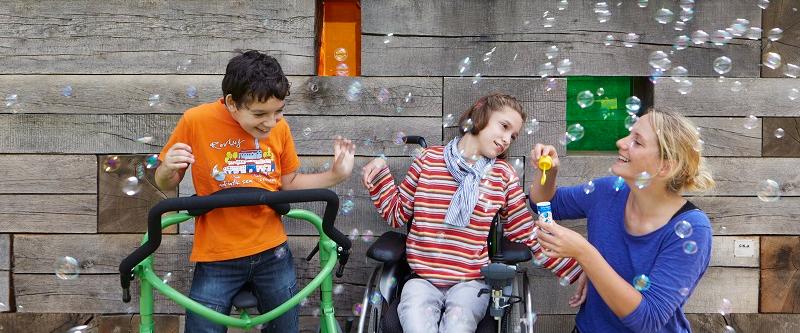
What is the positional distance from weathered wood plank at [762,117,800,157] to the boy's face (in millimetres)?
2543

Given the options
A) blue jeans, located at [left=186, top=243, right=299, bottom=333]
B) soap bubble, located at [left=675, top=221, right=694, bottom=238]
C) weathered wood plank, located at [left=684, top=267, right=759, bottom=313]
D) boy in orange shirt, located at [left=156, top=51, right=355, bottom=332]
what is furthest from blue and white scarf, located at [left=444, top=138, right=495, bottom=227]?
weathered wood plank, located at [left=684, top=267, right=759, bottom=313]

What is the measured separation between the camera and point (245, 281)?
→ 2.68 metres

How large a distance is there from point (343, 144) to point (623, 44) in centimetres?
166

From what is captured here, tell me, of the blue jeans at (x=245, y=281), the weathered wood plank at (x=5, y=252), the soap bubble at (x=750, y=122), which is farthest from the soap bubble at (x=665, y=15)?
the weathered wood plank at (x=5, y=252)

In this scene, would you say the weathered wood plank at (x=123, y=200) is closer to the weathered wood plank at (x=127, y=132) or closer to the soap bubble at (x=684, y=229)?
the weathered wood plank at (x=127, y=132)

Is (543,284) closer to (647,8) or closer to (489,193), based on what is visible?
(489,193)

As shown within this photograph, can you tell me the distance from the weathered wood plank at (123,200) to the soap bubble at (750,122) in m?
2.93

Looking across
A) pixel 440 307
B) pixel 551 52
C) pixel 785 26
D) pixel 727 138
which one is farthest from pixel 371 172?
pixel 785 26

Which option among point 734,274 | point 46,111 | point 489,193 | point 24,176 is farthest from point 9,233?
point 734,274

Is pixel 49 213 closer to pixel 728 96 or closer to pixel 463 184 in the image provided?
pixel 463 184

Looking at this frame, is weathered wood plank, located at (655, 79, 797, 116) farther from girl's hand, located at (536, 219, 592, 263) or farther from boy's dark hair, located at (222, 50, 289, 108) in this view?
boy's dark hair, located at (222, 50, 289, 108)

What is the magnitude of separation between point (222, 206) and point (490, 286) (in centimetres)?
105

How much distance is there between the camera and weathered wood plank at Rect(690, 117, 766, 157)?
362 centimetres

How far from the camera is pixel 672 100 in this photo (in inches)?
142
